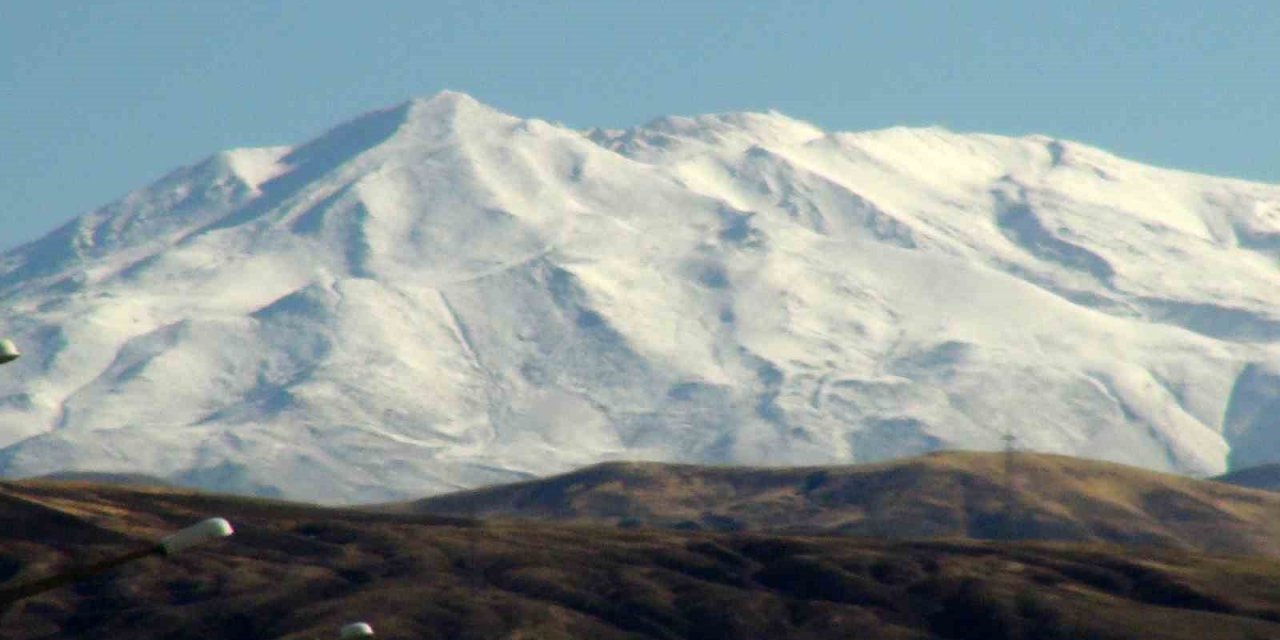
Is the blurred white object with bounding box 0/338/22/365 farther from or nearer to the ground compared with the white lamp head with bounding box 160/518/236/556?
farther from the ground

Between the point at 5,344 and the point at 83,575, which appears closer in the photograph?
the point at 5,344

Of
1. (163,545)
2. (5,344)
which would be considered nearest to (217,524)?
(163,545)

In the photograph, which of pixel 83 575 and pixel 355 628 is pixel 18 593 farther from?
pixel 355 628

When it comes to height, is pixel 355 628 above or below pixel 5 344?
below

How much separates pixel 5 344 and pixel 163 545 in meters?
3.47

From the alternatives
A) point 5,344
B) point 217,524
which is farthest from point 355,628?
point 5,344

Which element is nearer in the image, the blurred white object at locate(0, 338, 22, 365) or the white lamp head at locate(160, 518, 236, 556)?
the white lamp head at locate(160, 518, 236, 556)

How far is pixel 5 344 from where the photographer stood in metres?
32.5

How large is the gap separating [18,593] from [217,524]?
13.6 ft

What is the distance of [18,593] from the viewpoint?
34062 millimetres

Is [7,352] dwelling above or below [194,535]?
above

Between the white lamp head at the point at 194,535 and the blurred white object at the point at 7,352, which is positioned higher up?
the blurred white object at the point at 7,352

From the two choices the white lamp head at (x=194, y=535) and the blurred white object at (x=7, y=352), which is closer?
the white lamp head at (x=194, y=535)

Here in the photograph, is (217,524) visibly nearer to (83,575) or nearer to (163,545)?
(163,545)
